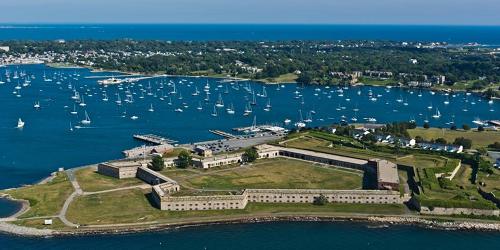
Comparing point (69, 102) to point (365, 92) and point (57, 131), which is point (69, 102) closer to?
point (57, 131)

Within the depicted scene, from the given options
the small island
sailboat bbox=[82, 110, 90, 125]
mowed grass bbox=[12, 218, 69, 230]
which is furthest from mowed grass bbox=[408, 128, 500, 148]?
mowed grass bbox=[12, 218, 69, 230]

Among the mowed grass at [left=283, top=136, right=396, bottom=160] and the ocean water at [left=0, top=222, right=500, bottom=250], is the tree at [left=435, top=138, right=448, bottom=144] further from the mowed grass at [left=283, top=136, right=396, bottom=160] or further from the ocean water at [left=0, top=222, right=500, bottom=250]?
the ocean water at [left=0, top=222, right=500, bottom=250]

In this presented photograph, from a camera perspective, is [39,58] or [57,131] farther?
[39,58]

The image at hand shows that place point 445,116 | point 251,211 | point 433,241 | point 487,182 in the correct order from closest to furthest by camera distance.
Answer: point 433,241, point 251,211, point 487,182, point 445,116

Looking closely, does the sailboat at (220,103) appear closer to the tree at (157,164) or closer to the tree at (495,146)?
the tree at (157,164)

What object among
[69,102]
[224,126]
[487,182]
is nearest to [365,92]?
[224,126]

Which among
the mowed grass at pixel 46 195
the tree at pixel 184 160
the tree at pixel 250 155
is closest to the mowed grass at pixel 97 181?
the mowed grass at pixel 46 195

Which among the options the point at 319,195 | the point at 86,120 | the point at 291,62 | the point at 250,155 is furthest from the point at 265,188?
the point at 291,62
